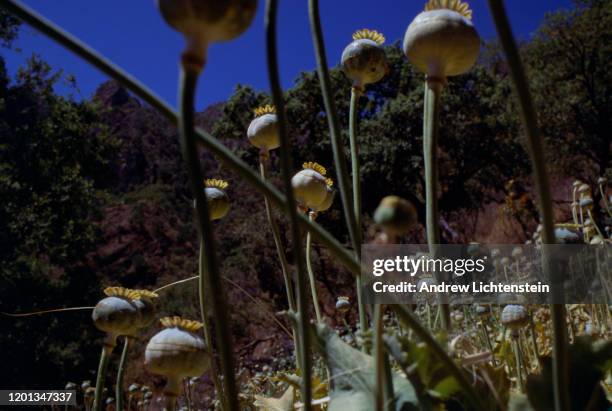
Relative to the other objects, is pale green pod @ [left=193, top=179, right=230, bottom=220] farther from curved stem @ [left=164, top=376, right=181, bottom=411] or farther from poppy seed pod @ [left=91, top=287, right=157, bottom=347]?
curved stem @ [left=164, top=376, right=181, bottom=411]

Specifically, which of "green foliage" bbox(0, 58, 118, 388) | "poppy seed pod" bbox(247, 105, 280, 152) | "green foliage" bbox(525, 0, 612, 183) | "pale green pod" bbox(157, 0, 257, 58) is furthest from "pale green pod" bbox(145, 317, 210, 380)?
"green foliage" bbox(525, 0, 612, 183)

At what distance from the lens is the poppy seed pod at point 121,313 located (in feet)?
2.31

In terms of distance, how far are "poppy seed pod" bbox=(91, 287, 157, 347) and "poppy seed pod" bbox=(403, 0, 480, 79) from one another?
499 millimetres

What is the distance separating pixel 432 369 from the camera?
0.44 metres

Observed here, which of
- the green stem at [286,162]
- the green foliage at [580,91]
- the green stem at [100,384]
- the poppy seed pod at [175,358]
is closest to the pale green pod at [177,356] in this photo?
the poppy seed pod at [175,358]

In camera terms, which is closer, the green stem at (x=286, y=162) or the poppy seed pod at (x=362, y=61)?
the green stem at (x=286, y=162)

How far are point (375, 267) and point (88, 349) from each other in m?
9.18

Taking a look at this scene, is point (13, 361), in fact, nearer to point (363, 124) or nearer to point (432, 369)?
point (363, 124)

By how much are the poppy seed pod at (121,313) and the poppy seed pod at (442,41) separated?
19.6 inches

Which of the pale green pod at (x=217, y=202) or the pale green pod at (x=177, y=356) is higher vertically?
the pale green pod at (x=217, y=202)

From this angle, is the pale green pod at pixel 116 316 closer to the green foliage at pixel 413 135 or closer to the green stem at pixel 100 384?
the green stem at pixel 100 384

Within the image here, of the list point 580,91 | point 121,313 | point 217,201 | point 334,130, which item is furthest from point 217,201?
point 580,91

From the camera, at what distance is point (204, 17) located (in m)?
0.30

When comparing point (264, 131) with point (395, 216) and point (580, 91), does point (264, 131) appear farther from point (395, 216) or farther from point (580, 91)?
point (580, 91)
